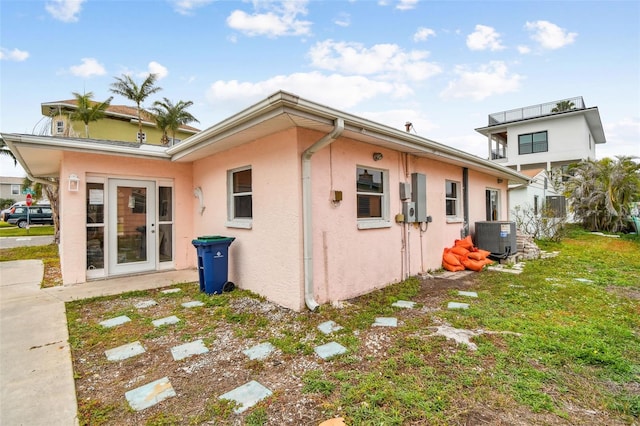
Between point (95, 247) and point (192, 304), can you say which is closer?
point (192, 304)

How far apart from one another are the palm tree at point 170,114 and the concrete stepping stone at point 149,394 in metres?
23.9

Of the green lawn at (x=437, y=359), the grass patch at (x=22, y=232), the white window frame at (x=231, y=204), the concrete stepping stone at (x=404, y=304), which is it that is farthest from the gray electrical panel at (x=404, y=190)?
the grass patch at (x=22, y=232)

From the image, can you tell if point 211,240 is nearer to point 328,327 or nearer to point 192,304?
point 192,304

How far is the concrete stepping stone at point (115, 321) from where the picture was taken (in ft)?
12.5

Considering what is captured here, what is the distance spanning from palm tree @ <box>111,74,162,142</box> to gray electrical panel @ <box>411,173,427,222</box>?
75.4ft

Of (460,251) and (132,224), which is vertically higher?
(132,224)

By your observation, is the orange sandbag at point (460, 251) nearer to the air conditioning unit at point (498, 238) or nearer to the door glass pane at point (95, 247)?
the air conditioning unit at point (498, 238)

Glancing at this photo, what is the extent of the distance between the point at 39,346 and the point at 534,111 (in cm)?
3039

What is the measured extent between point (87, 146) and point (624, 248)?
15963 mm

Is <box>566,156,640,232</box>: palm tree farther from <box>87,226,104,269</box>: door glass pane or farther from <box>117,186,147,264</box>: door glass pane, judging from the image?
<box>87,226,104,269</box>: door glass pane

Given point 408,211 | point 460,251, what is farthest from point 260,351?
point 460,251

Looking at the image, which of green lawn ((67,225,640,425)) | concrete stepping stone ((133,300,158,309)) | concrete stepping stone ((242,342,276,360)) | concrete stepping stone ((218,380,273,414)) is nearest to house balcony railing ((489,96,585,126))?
green lawn ((67,225,640,425))

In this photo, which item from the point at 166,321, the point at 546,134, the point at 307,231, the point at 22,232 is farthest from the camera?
the point at 546,134

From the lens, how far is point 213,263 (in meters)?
5.02
